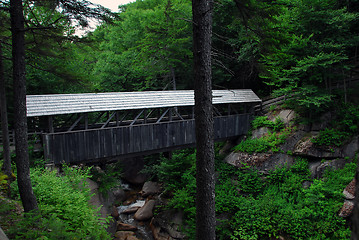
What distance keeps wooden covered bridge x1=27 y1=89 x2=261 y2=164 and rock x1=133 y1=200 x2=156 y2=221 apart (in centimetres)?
320

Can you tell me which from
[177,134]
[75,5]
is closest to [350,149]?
[177,134]

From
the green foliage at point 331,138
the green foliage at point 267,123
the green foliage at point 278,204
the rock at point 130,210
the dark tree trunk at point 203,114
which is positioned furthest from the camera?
the green foliage at point 267,123

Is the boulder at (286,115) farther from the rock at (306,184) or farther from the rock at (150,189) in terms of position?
the rock at (150,189)

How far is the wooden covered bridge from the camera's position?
887 centimetres

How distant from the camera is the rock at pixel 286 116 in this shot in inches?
488

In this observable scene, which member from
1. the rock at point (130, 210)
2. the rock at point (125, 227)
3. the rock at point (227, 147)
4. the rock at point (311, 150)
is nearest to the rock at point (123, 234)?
the rock at point (125, 227)

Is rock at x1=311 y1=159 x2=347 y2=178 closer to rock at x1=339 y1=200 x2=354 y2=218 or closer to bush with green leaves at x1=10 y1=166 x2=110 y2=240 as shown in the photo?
rock at x1=339 y1=200 x2=354 y2=218

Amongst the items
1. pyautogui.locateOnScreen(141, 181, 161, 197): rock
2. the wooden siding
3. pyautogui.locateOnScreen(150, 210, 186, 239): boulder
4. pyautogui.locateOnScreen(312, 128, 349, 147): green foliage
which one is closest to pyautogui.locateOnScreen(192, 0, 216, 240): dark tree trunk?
pyautogui.locateOnScreen(150, 210, 186, 239): boulder

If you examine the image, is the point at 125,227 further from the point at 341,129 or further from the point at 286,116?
the point at 341,129

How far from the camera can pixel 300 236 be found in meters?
8.30

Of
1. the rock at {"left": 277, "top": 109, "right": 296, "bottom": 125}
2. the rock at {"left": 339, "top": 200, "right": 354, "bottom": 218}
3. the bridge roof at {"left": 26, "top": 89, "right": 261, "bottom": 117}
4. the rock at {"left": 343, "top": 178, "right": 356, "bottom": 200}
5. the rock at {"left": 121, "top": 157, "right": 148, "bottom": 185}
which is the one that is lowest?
the rock at {"left": 121, "top": 157, "right": 148, "bottom": 185}

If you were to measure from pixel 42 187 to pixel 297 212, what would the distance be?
932 centimetres

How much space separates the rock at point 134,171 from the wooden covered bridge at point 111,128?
5.34 metres

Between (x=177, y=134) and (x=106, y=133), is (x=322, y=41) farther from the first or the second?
(x=106, y=133)
